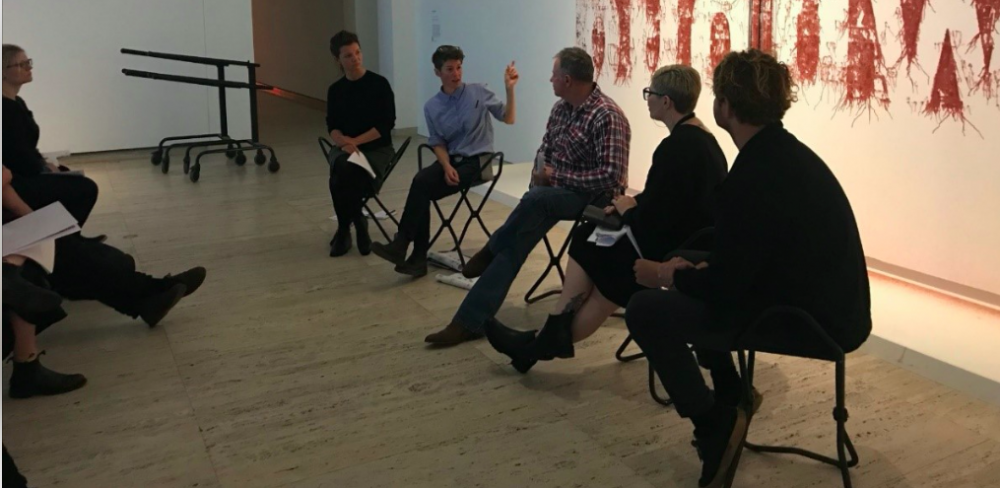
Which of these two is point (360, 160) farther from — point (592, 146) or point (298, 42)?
point (298, 42)

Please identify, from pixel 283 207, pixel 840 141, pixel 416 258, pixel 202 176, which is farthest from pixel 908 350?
pixel 202 176

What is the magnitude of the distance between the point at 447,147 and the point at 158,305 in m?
1.78

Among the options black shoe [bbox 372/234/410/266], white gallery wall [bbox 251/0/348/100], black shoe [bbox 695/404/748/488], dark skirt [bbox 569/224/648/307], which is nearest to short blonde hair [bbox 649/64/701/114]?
dark skirt [bbox 569/224/648/307]

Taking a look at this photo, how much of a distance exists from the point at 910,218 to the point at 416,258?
2.52 m

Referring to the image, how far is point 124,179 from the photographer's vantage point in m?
8.31

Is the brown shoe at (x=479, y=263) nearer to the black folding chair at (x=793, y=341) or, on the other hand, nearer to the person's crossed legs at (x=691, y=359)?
the person's crossed legs at (x=691, y=359)

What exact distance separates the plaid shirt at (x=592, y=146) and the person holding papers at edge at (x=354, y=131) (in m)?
1.66

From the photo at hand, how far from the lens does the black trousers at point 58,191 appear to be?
4785 millimetres

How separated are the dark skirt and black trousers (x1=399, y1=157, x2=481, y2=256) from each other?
173 centimetres

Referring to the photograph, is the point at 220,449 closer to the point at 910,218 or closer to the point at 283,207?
the point at 910,218

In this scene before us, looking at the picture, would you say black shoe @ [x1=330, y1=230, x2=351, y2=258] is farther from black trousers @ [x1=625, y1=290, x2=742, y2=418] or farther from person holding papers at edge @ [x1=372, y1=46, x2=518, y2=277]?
black trousers @ [x1=625, y1=290, x2=742, y2=418]

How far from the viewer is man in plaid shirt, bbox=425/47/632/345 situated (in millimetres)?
4102

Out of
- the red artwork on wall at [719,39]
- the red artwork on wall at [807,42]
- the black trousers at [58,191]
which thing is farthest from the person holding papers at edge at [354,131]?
the red artwork on wall at [807,42]

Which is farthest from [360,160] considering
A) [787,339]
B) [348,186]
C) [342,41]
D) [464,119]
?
[787,339]
